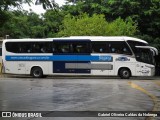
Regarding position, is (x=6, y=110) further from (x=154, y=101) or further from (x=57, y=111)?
(x=154, y=101)

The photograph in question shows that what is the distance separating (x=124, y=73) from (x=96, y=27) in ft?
28.6

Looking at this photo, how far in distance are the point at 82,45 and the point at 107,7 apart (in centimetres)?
1333

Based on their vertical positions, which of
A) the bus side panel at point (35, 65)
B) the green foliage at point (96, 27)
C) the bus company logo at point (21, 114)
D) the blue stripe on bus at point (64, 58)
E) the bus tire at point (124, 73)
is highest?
the green foliage at point (96, 27)

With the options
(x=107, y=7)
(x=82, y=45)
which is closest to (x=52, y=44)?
(x=82, y=45)

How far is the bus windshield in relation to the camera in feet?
103

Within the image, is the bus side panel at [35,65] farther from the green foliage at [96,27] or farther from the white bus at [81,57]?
the green foliage at [96,27]

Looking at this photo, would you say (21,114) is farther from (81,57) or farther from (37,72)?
(37,72)

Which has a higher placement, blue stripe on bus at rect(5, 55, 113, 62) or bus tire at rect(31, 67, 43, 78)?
blue stripe on bus at rect(5, 55, 113, 62)

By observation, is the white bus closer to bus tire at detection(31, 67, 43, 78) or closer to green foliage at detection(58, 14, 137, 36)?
bus tire at detection(31, 67, 43, 78)

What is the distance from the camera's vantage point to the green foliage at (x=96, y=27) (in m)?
39.2

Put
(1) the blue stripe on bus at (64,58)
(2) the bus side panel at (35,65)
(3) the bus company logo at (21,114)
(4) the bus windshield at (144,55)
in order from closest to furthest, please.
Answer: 1. (3) the bus company logo at (21,114)
2. (4) the bus windshield at (144,55)
3. (1) the blue stripe on bus at (64,58)
4. (2) the bus side panel at (35,65)

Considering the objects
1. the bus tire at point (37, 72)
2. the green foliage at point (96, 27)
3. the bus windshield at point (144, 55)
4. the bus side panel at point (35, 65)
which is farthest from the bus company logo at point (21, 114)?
the green foliage at point (96, 27)

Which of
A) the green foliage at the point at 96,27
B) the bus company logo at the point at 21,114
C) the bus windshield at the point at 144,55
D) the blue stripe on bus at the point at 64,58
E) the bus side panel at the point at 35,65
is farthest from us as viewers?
the green foliage at the point at 96,27

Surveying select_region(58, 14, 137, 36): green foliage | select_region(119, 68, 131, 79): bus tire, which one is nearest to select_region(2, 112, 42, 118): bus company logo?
select_region(119, 68, 131, 79): bus tire
